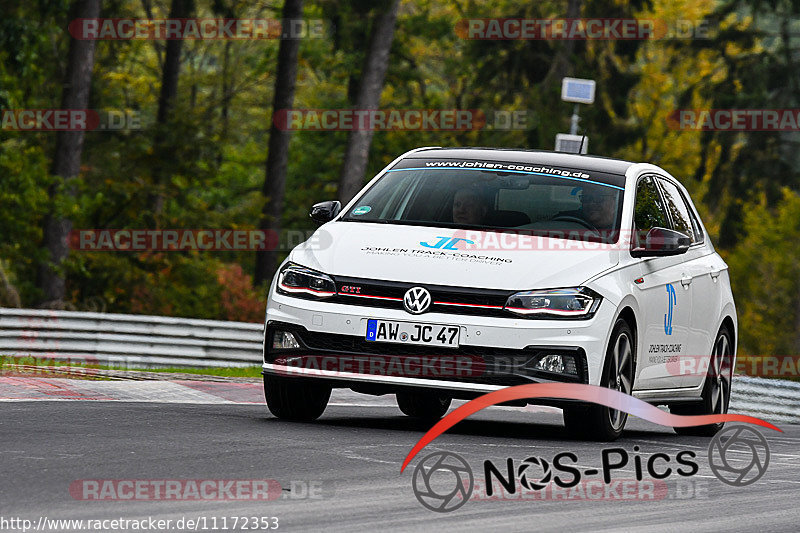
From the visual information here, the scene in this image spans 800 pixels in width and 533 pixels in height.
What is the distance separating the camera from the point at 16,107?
3020 cm

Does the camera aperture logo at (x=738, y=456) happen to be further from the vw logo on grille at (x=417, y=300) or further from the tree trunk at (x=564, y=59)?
the tree trunk at (x=564, y=59)

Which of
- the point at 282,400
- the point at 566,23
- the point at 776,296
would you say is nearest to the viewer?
the point at 282,400

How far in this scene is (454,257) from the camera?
9.34m

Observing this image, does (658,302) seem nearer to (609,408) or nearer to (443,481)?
(609,408)

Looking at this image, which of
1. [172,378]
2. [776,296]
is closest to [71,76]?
[172,378]

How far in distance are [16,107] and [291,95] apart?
Result: 31.2 feet

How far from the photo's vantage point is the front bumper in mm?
9039

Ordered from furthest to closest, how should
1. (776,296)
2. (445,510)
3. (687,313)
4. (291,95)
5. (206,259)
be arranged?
(776,296), (291,95), (206,259), (687,313), (445,510)

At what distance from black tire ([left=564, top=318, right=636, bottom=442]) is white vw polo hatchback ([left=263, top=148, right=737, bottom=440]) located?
13mm

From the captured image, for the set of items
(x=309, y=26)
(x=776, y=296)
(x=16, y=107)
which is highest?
(x=309, y=26)

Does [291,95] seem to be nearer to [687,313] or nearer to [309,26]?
[309,26]

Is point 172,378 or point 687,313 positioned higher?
point 687,313

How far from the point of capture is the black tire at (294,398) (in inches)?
389

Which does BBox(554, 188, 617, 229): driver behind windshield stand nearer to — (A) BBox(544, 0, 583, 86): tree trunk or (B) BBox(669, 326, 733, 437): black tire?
(B) BBox(669, 326, 733, 437): black tire
